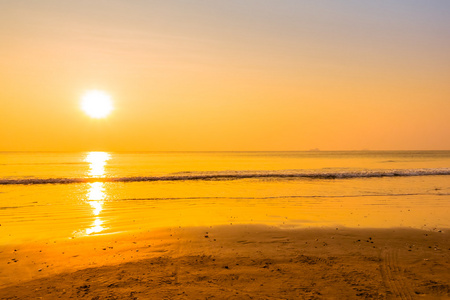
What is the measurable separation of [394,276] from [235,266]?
11.4 feet

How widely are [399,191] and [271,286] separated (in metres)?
18.6

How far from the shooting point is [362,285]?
6.72 m

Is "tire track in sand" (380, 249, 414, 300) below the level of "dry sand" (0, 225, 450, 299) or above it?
below

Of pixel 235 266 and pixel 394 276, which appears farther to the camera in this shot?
pixel 235 266

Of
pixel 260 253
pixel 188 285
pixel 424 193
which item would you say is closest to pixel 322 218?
pixel 260 253

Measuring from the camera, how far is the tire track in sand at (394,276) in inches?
252

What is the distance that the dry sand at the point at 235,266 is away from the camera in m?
6.46

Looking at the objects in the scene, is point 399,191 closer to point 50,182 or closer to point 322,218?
point 322,218

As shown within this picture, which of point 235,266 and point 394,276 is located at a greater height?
point 235,266

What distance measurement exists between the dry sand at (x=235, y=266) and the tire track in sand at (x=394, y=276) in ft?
0.06

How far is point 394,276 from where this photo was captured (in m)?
7.14

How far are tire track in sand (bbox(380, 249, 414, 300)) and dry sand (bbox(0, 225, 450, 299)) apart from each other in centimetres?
2

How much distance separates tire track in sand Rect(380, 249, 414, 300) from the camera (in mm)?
6395

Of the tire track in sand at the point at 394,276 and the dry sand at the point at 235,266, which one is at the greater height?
the dry sand at the point at 235,266
